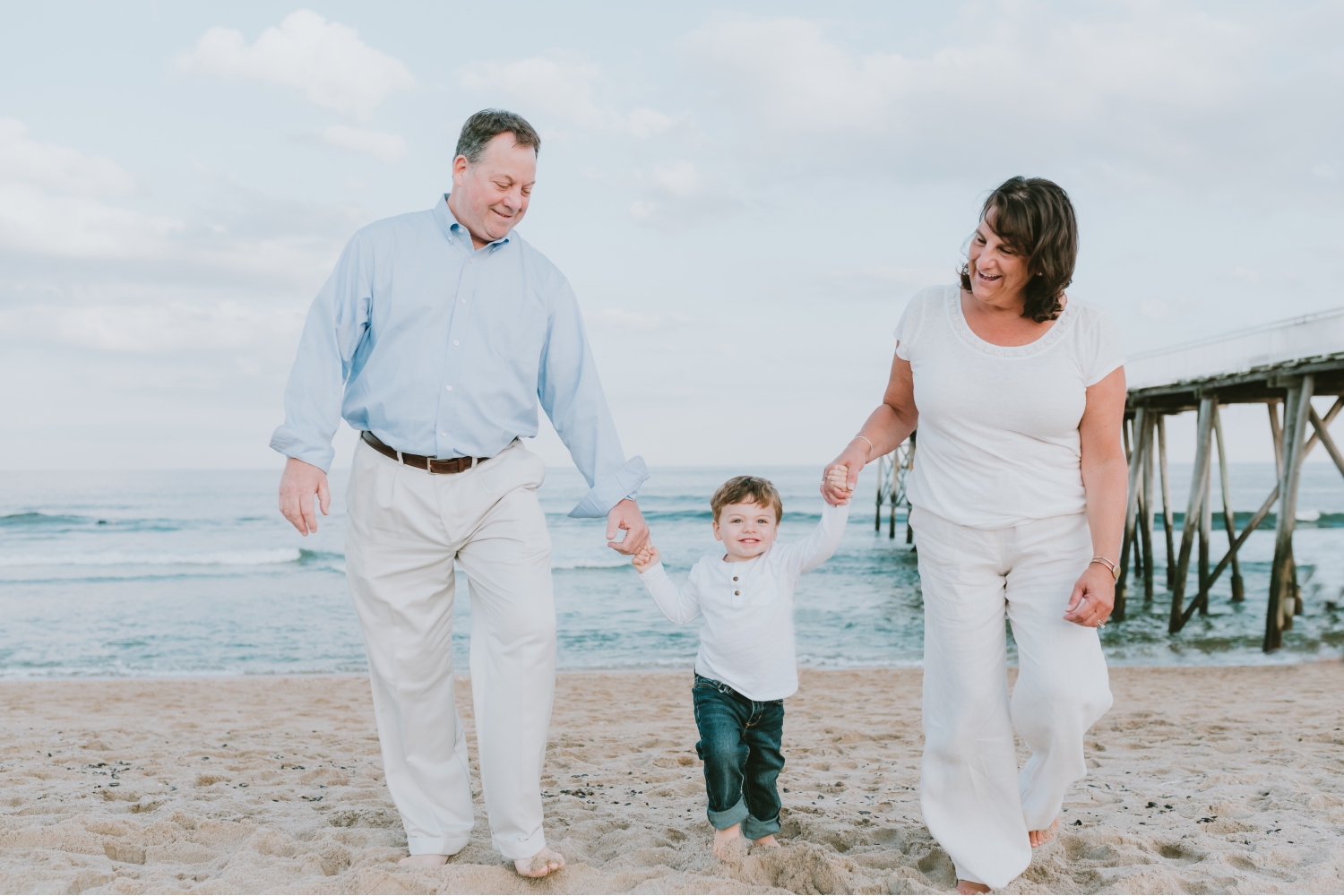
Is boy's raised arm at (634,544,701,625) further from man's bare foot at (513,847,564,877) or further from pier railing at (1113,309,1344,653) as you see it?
pier railing at (1113,309,1344,653)

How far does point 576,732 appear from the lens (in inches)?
245

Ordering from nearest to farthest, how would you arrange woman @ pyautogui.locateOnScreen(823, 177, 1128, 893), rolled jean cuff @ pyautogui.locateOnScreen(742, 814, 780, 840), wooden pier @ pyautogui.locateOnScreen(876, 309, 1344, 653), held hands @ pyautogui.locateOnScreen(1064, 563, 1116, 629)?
held hands @ pyautogui.locateOnScreen(1064, 563, 1116, 629) < woman @ pyautogui.locateOnScreen(823, 177, 1128, 893) < rolled jean cuff @ pyautogui.locateOnScreen(742, 814, 780, 840) < wooden pier @ pyautogui.locateOnScreen(876, 309, 1344, 653)

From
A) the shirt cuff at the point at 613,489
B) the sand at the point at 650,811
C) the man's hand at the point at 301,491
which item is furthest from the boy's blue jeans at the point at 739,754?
the man's hand at the point at 301,491

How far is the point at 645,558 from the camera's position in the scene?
10.7ft

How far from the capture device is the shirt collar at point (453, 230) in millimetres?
2926

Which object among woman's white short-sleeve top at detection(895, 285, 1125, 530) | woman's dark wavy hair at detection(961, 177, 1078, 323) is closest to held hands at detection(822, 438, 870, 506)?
woman's white short-sleeve top at detection(895, 285, 1125, 530)

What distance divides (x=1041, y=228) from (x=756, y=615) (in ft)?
4.80

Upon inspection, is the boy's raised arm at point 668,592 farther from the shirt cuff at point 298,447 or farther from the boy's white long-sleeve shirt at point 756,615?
the shirt cuff at point 298,447

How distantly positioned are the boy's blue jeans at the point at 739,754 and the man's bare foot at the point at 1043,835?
806mm

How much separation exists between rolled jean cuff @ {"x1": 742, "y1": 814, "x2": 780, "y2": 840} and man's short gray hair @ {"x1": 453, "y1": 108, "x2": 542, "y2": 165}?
2.28 meters

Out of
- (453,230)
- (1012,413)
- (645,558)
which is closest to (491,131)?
(453,230)

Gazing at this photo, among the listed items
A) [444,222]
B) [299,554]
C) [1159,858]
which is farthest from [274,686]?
[299,554]

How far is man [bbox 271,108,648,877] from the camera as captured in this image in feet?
9.19

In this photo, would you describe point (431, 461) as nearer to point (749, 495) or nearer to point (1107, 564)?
point (749, 495)
